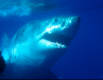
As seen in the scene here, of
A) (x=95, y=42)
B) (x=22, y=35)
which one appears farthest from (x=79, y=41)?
(x=22, y=35)

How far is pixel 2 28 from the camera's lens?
121 feet

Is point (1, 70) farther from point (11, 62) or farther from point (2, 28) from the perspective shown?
point (2, 28)

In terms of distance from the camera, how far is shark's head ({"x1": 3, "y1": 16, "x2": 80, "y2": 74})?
7.66 m

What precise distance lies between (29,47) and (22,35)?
87 cm

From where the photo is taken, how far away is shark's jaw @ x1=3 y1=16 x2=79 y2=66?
25.3ft

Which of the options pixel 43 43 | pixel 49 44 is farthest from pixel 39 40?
pixel 49 44

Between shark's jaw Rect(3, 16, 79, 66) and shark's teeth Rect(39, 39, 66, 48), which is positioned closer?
shark's teeth Rect(39, 39, 66, 48)

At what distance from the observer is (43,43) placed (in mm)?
7965

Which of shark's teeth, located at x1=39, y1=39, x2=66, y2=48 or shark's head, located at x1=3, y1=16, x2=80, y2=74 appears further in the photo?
shark's head, located at x1=3, y1=16, x2=80, y2=74

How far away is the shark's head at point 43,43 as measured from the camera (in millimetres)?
7660

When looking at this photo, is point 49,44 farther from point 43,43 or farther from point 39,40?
point 39,40

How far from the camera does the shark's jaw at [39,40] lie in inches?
304

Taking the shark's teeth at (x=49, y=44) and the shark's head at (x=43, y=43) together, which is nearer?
the shark's teeth at (x=49, y=44)

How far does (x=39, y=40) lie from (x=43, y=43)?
0.32 m
